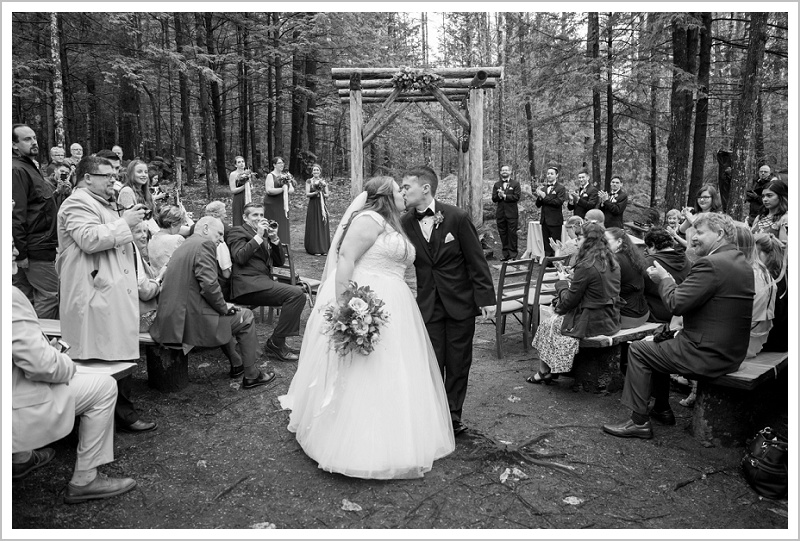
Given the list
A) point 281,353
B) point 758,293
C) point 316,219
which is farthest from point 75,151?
point 758,293

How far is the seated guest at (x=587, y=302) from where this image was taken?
5285mm

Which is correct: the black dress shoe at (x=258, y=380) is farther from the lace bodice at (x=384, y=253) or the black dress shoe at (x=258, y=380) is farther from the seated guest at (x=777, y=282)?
the seated guest at (x=777, y=282)

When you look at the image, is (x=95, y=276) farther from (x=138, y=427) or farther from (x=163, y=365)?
(x=163, y=365)

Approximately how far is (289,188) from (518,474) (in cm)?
913

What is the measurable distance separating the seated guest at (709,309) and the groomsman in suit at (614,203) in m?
7.26

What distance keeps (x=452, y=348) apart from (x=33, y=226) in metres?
4.34

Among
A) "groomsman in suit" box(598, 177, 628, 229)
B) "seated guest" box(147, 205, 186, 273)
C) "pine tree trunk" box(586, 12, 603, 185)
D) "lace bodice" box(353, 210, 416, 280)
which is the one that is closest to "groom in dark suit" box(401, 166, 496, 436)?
"lace bodice" box(353, 210, 416, 280)

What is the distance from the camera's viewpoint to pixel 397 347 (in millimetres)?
3863

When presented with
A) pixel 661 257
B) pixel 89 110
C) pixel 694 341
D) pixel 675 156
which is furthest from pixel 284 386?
pixel 89 110

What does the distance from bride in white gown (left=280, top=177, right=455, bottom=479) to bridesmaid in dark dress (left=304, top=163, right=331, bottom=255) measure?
27.0 feet

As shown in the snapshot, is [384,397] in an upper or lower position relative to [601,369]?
upper

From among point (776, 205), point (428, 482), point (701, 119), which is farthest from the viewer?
point (701, 119)

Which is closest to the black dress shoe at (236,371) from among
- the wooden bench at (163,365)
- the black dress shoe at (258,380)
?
the black dress shoe at (258,380)

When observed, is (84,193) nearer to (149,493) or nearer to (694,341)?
(149,493)
